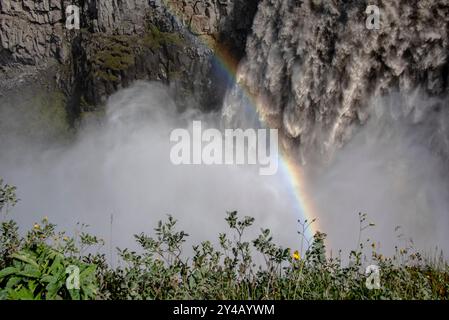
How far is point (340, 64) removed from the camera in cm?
2375

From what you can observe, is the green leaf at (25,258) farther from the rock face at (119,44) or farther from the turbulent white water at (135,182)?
the rock face at (119,44)

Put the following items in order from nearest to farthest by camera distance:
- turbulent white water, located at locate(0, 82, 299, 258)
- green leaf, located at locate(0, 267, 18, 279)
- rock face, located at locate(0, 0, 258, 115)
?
1. green leaf, located at locate(0, 267, 18, 279)
2. turbulent white water, located at locate(0, 82, 299, 258)
3. rock face, located at locate(0, 0, 258, 115)

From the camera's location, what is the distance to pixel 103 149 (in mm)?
41938

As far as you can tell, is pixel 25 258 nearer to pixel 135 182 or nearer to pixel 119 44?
pixel 135 182

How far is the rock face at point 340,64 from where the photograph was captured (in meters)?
21.2

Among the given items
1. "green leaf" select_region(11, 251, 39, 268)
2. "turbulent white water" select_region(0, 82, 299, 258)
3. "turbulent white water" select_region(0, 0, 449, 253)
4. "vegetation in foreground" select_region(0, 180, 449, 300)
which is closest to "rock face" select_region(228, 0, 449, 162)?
"turbulent white water" select_region(0, 0, 449, 253)

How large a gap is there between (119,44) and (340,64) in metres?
26.7

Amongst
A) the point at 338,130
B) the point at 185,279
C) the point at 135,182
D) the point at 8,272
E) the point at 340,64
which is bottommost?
the point at 185,279

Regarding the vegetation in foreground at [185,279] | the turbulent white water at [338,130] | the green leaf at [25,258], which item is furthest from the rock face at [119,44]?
the green leaf at [25,258]

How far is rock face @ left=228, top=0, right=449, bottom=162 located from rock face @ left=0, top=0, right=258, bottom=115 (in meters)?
11.9

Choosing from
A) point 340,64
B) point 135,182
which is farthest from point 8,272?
point 135,182

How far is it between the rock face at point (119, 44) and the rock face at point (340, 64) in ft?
39.0

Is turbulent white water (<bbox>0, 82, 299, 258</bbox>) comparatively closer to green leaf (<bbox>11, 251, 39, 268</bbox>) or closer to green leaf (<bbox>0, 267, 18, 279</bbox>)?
green leaf (<bbox>11, 251, 39, 268</bbox>)

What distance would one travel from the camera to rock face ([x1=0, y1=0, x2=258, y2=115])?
4128 centimetres
